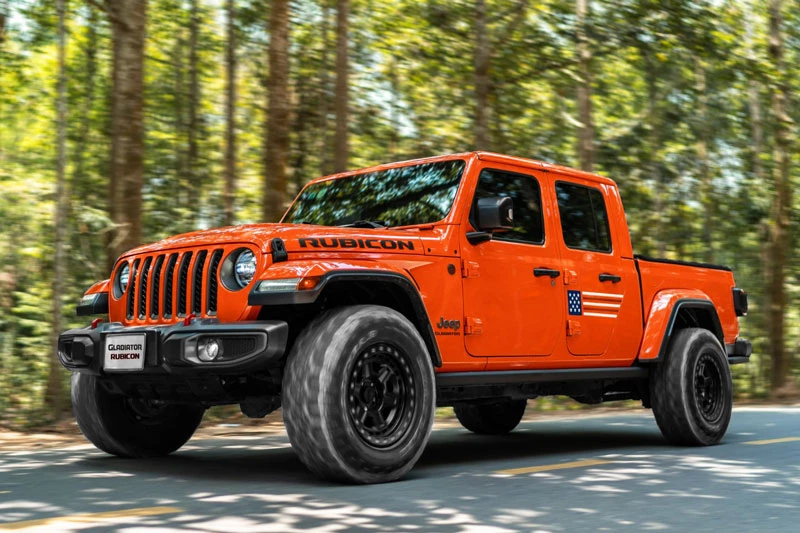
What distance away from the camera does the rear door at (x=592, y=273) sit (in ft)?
23.8

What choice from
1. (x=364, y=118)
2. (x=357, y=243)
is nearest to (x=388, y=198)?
(x=357, y=243)

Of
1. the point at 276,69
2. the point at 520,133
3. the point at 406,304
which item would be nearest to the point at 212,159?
the point at 520,133

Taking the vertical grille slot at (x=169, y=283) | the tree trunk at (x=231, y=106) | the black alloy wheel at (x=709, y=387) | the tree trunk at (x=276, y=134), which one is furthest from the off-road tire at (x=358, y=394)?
the tree trunk at (x=231, y=106)

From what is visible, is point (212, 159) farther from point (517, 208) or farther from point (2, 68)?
point (517, 208)

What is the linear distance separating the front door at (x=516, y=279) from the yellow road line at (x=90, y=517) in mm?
2453

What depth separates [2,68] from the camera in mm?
15094

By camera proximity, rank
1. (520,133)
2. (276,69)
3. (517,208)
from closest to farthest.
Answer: (517,208) → (276,69) → (520,133)

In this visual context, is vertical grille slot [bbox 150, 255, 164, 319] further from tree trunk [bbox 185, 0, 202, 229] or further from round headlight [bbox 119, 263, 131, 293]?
tree trunk [bbox 185, 0, 202, 229]

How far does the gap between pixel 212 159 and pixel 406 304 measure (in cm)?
1352

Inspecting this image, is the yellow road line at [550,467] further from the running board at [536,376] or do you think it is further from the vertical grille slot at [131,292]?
the vertical grille slot at [131,292]

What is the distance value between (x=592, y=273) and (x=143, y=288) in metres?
3.48

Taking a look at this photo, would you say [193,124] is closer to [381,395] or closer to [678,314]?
[678,314]

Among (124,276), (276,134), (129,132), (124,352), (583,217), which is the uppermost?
(276,134)

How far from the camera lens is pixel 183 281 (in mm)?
5742
